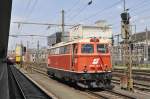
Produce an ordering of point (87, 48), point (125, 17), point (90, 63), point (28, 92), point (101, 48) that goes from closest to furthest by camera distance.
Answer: point (125, 17), point (90, 63), point (87, 48), point (101, 48), point (28, 92)

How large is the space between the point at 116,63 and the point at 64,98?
189 ft

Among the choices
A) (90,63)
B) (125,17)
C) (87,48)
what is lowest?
(90,63)

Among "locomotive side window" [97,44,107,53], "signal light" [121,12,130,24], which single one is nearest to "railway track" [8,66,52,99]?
"locomotive side window" [97,44,107,53]

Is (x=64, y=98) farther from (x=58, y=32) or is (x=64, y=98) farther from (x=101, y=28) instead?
(x=58, y=32)

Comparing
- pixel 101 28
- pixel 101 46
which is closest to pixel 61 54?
pixel 101 46

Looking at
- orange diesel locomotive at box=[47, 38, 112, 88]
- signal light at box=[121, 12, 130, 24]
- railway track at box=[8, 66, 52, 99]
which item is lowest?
railway track at box=[8, 66, 52, 99]

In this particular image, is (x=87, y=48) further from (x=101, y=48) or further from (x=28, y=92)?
(x=28, y=92)

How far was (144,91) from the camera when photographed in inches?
873

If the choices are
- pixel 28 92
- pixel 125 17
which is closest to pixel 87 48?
pixel 125 17

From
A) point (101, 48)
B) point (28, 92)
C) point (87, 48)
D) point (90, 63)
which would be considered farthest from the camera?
point (28, 92)

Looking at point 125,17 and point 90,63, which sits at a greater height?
point 125,17

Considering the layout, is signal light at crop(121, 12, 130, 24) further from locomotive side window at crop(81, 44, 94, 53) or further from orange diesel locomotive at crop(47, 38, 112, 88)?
locomotive side window at crop(81, 44, 94, 53)

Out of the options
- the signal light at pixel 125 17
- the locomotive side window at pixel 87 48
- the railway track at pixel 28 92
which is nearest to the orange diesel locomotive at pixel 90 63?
the locomotive side window at pixel 87 48

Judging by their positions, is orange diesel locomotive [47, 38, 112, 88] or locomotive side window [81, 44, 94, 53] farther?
locomotive side window [81, 44, 94, 53]
